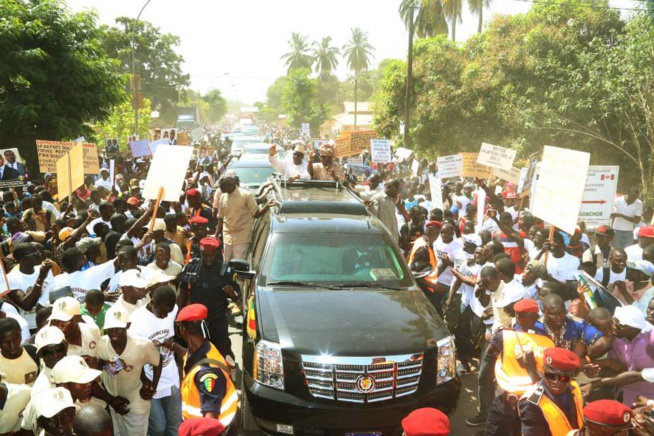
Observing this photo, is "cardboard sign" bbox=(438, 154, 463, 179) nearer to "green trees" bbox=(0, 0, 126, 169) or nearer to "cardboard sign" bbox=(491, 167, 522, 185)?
"cardboard sign" bbox=(491, 167, 522, 185)

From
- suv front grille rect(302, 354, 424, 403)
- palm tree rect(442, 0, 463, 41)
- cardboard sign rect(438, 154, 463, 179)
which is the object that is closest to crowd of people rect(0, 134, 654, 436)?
suv front grille rect(302, 354, 424, 403)

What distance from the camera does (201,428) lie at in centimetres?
279

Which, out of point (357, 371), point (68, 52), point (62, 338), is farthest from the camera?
point (68, 52)

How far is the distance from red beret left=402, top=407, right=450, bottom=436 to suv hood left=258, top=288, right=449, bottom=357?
5.40 feet

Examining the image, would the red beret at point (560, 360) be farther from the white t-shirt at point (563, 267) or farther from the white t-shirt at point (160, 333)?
the white t-shirt at point (563, 267)

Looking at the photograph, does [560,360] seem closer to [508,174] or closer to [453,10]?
[508,174]

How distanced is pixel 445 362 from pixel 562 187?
8.25ft

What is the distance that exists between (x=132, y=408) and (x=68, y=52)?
15980mm

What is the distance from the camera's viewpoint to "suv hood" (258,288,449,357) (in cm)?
472

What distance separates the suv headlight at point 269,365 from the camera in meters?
4.67

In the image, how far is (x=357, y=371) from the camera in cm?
459

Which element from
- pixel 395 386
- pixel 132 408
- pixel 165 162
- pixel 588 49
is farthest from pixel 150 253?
pixel 588 49

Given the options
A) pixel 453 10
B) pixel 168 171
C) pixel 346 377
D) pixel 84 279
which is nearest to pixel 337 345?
pixel 346 377

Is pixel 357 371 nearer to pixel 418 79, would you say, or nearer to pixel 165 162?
pixel 165 162
